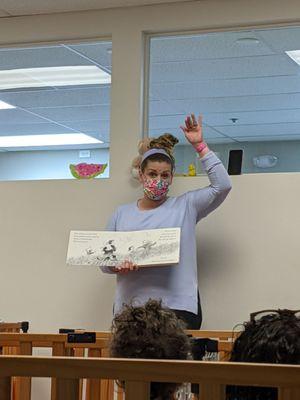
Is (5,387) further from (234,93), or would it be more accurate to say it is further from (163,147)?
(234,93)

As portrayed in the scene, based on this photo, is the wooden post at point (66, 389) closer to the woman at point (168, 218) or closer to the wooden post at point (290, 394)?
the wooden post at point (290, 394)

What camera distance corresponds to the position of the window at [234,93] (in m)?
4.62

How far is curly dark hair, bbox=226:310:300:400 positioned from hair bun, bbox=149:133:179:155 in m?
2.35

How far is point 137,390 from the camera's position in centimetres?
163

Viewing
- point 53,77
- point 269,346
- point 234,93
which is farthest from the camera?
point 53,77

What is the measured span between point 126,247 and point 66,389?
2296 mm

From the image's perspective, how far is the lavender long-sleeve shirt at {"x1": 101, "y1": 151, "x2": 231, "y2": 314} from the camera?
12.8ft

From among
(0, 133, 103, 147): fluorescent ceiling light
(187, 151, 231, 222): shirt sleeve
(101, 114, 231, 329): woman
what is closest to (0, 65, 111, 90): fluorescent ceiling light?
(0, 133, 103, 147): fluorescent ceiling light

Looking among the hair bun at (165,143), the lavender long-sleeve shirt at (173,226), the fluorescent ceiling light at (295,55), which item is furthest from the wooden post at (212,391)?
the fluorescent ceiling light at (295,55)

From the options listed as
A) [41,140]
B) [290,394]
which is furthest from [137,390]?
[41,140]

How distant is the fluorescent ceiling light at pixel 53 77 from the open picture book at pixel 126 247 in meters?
1.25

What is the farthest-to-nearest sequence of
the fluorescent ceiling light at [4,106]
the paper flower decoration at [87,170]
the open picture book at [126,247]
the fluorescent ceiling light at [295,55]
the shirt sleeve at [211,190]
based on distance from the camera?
the fluorescent ceiling light at [4,106] → the paper flower decoration at [87,170] → the fluorescent ceiling light at [295,55] → the shirt sleeve at [211,190] → the open picture book at [126,247]

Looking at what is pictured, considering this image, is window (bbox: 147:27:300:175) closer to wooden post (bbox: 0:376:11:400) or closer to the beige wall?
the beige wall

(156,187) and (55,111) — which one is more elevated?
(55,111)
